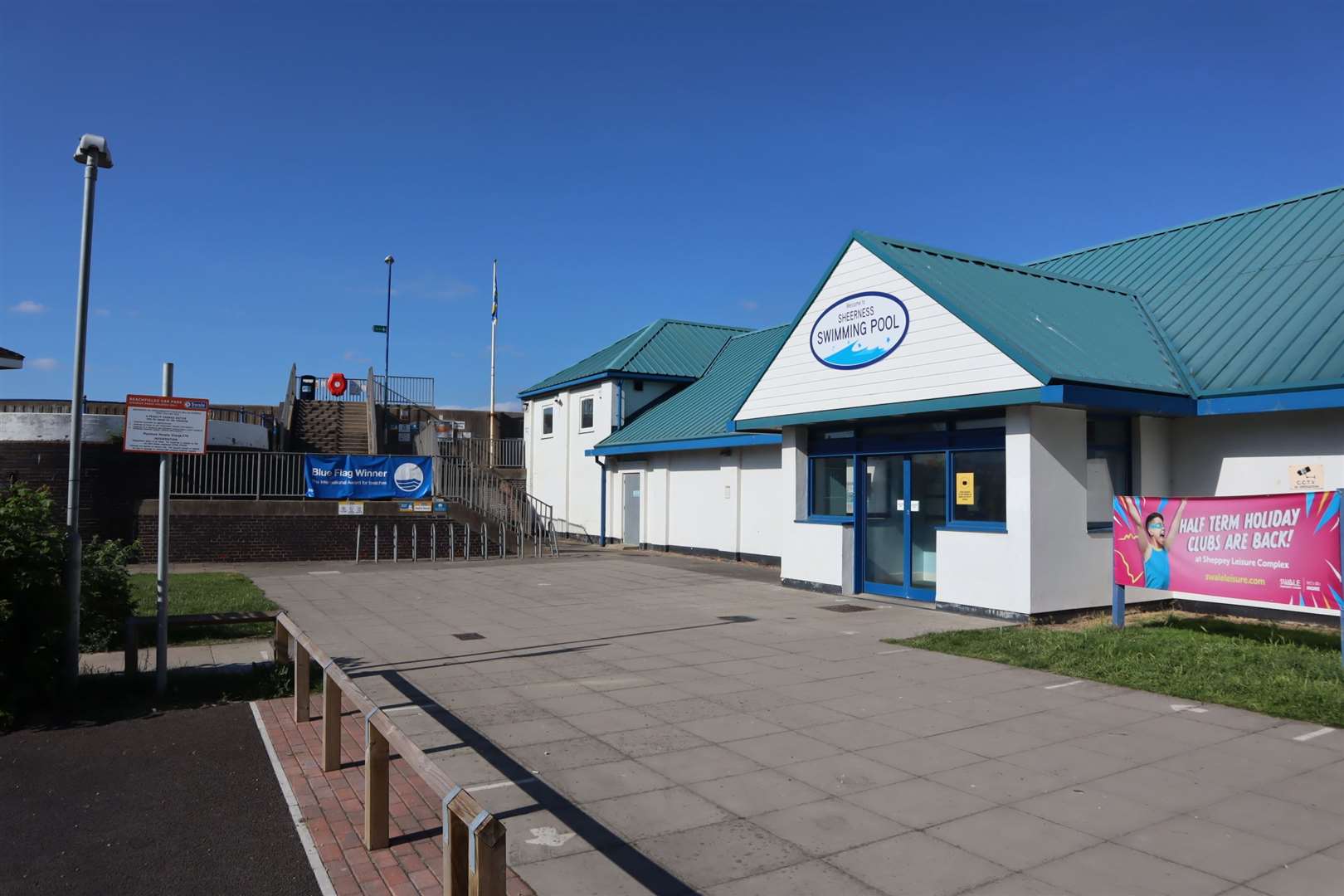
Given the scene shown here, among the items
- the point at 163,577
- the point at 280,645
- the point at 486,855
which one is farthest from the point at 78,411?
the point at 486,855

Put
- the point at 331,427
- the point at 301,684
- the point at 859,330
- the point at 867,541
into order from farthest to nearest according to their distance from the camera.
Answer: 1. the point at 331,427
2. the point at 867,541
3. the point at 859,330
4. the point at 301,684

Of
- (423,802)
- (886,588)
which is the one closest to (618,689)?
(423,802)

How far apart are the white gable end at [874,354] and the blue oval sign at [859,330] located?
0.05ft

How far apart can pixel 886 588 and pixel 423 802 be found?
10.5 metres

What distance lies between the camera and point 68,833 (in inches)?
209

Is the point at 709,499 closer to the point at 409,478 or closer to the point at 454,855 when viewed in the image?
the point at 409,478

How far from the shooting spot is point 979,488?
43.6 ft

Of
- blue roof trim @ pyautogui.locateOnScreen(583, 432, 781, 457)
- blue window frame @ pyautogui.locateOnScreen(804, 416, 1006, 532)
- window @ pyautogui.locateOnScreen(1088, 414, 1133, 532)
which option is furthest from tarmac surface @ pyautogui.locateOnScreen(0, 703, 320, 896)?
blue roof trim @ pyautogui.locateOnScreen(583, 432, 781, 457)

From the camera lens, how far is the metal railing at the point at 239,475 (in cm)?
2245

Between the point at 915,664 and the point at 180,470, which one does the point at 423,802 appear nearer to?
the point at 915,664

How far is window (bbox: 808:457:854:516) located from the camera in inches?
622

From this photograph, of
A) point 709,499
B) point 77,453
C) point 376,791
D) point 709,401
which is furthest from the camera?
Result: point 709,401

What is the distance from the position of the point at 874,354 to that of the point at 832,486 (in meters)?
2.76

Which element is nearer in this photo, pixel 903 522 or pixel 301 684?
pixel 301 684
